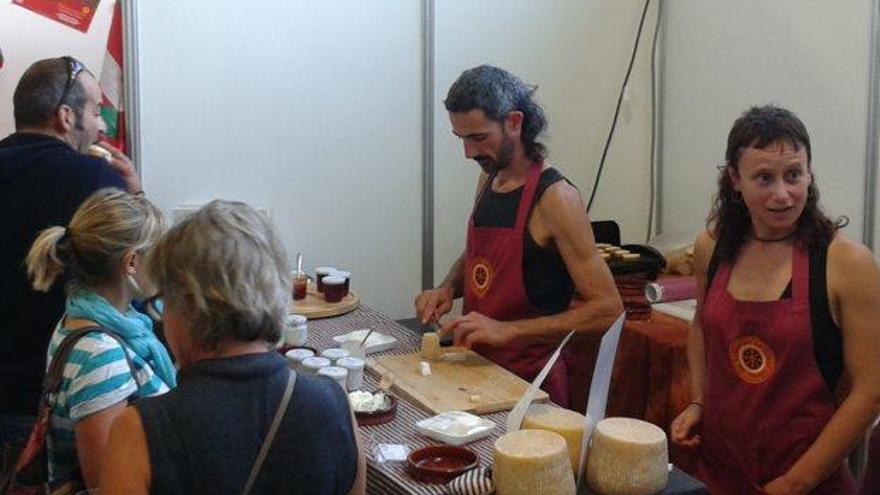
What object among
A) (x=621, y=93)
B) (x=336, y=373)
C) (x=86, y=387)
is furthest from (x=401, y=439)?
(x=621, y=93)

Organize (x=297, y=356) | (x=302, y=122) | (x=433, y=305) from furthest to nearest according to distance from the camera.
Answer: (x=302, y=122) < (x=433, y=305) < (x=297, y=356)

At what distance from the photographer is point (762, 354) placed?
5.96ft

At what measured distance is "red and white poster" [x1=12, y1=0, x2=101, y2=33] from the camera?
2.74 m

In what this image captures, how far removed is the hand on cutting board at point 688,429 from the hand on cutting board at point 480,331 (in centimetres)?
41

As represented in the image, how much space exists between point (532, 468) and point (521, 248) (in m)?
0.89

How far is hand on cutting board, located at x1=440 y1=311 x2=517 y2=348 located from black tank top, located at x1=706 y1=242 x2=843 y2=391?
25.9 inches

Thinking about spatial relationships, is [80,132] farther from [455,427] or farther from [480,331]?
[455,427]

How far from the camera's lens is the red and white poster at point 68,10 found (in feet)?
8.98

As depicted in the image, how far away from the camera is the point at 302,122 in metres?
3.20

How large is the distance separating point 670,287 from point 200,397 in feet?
7.64

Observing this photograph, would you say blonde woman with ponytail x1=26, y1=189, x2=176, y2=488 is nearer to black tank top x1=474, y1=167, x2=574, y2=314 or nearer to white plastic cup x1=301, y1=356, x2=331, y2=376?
white plastic cup x1=301, y1=356, x2=331, y2=376

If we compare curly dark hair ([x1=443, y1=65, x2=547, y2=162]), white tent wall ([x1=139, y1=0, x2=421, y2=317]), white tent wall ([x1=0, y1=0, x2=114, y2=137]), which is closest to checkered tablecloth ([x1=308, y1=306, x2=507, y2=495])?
curly dark hair ([x1=443, y1=65, x2=547, y2=162])

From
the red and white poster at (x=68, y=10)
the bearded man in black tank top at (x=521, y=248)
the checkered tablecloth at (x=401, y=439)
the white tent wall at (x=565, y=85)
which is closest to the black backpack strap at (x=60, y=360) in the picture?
the checkered tablecloth at (x=401, y=439)

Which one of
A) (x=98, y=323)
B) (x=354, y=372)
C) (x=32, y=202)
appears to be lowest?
(x=354, y=372)
